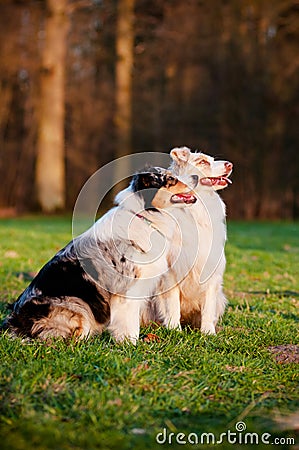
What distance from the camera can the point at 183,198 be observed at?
18.0 feet

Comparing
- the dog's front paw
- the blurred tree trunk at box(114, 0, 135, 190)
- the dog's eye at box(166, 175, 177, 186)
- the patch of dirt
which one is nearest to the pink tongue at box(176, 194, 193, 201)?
the dog's eye at box(166, 175, 177, 186)

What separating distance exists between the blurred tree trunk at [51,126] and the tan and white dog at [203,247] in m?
15.6

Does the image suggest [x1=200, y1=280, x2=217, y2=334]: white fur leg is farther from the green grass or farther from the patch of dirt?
the patch of dirt

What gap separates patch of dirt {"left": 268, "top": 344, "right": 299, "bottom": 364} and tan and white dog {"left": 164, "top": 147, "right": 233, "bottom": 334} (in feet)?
2.29

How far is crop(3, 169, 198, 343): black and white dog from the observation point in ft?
16.4

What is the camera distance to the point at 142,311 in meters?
5.65

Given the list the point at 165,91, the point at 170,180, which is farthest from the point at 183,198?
the point at 165,91

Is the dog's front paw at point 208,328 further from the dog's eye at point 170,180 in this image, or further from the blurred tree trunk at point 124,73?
the blurred tree trunk at point 124,73

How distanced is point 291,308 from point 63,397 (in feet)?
12.4

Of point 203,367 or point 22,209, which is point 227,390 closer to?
point 203,367

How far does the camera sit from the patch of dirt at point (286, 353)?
4684 millimetres

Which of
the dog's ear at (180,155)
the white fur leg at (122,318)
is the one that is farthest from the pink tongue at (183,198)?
the white fur leg at (122,318)

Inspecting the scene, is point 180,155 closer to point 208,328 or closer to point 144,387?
point 208,328

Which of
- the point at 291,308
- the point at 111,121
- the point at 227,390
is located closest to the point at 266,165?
the point at 111,121
